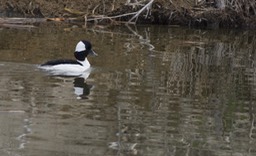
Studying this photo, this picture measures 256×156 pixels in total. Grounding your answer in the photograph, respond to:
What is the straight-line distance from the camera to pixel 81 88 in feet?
44.7

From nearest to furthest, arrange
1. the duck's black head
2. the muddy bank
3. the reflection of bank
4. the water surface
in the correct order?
the water surface → the reflection of bank → the duck's black head → the muddy bank

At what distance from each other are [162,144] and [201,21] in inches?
757

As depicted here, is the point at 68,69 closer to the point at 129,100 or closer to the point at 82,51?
the point at 82,51

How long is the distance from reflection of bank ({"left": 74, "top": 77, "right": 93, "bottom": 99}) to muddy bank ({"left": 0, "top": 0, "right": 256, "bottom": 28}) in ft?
43.1

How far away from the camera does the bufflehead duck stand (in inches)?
589

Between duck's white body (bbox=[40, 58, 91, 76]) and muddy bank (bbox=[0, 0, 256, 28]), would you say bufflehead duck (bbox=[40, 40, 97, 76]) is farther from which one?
muddy bank (bbox=[0, 0, 256, 28])

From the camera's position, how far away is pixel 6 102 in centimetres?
1171

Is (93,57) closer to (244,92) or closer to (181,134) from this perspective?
(244,92)

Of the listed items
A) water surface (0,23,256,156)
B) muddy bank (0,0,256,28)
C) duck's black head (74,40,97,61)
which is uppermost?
muddy bank (0,0,256,28)

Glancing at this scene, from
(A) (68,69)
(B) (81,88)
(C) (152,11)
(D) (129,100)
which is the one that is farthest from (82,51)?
(C) (152,11)

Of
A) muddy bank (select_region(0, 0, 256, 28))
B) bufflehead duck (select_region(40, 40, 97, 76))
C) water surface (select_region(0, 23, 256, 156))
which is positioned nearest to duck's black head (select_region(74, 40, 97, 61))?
bufflehead duck (select_region(40, 40, 97, 76))

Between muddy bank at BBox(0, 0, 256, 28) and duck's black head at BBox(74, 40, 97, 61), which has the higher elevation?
muddy bank at BBox(0, 0, 256, 28)

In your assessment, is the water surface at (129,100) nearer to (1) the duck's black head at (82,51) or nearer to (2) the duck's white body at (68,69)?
(2) the duck's white body at (68,69)

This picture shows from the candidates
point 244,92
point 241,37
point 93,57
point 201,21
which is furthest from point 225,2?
point 244,92
